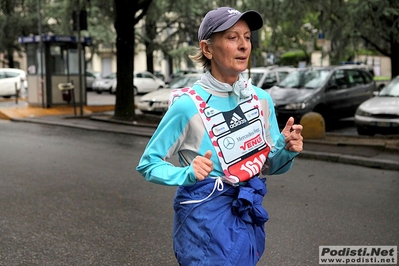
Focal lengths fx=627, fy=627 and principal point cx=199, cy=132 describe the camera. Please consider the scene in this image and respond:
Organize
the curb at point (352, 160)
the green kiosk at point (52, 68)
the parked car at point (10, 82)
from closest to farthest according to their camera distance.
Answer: the curb at point (352, 160)
the green kiosk at point (52, 68)
the parked car at point (10, 82)

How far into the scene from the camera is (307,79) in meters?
16.5

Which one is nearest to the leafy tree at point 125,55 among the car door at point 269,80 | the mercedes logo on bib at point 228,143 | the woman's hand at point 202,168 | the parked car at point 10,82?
the car door at point 269,80

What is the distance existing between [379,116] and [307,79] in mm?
3270

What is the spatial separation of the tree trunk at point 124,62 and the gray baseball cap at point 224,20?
15168 millimetres

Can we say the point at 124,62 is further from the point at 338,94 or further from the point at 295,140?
the point at 295,140

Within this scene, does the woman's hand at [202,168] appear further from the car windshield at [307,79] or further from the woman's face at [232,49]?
the car windshield at [307,79]

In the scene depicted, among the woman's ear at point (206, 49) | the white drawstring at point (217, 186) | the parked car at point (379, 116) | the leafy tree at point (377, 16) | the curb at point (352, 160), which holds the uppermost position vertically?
the leafy tree at point (377, 16)

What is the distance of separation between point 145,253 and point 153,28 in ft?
96.7

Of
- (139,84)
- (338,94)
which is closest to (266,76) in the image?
(338,94)

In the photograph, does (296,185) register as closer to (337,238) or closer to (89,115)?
(337,238)

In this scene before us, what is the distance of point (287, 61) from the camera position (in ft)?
199

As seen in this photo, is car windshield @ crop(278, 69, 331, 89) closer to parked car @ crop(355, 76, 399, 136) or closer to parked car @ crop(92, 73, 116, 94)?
parked car @ crop(355, 76, 399, 136)

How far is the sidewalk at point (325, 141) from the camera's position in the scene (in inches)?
430

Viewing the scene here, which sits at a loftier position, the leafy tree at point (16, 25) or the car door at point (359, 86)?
the leafy tree at point (16, 25)
